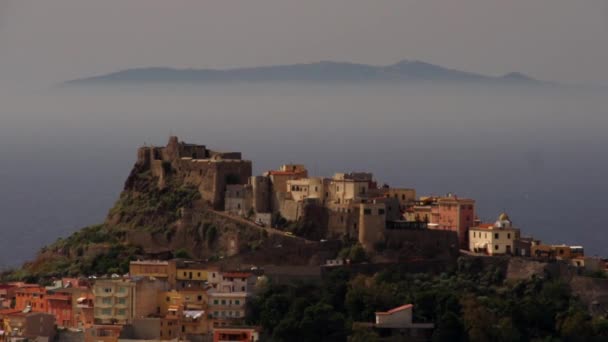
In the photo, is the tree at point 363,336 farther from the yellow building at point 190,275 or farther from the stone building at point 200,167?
the stone building at point 200,167

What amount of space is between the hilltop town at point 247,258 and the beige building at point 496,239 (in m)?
0.04

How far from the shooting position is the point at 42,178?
12875 centimetres

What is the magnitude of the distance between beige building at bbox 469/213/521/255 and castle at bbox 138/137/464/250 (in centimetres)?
57

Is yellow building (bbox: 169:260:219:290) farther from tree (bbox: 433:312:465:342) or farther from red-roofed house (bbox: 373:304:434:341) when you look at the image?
tree (bbox: 433:312:465:342)

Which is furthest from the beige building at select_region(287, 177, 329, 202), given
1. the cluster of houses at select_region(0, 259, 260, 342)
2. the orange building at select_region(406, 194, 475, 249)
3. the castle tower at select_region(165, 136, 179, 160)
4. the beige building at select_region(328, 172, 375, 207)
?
the castle tower at select_region(165, 136, 179, 160)

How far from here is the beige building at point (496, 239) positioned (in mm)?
66312

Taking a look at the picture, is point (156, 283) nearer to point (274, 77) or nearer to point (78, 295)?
point (78, 295)

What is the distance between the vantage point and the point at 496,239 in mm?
66375

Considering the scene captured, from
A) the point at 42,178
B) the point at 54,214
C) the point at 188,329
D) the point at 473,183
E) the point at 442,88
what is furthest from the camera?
the point at 442,88

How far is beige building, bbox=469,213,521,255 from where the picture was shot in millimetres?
66312

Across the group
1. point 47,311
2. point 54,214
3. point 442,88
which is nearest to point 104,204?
point 54,214

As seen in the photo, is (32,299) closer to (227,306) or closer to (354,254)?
(227,306)

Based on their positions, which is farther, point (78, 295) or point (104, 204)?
point (104, 204)

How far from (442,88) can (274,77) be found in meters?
13.3
